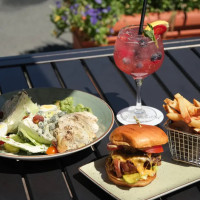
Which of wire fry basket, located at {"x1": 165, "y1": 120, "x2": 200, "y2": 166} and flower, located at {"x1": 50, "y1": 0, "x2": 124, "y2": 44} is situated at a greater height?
wire fry basket, located at {"x1": 165, "y1": 120, "x2": 200, "y2": 166}

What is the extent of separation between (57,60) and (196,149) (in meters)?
1.21

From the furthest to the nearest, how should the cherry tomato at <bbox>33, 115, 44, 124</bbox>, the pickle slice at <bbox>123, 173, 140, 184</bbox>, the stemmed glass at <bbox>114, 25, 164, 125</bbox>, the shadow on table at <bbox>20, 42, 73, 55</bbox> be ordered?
the shadow on table at <bbox>20, 42, 73, 55</bbox> → the stemmed glass at <bbox>114, 25, 164, 125</bbox> → the cherry tomato at <bbox>33, 115, 44, 124</bbox> → the pickle slice at <bbox>123, 173, 140, 184</bbox>

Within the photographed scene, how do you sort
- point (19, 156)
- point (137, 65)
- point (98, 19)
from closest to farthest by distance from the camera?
point (19, 156) → point (137, 65) → point (98, 19)

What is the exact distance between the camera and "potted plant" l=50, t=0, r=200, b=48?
4.69m

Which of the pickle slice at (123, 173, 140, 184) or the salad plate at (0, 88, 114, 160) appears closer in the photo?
the pickle slice at (123, 173, 140, 184)

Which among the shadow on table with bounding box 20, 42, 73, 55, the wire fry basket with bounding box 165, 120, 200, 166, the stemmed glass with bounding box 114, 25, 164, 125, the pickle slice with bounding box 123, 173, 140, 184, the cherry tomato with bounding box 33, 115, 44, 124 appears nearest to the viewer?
the pickle slice with bounding box 123, 173, 140, 184

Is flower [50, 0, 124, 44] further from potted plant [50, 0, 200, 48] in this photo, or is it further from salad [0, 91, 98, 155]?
salad [0, 91, 98, 155]

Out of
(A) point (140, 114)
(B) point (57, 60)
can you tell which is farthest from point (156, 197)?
(B) point (57, 60)

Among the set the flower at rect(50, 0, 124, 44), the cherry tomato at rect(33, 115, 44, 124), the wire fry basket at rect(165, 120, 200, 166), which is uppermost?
the cherry tomato at rect(33, 115, 44, 124)

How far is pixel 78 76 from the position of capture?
8.18 feet

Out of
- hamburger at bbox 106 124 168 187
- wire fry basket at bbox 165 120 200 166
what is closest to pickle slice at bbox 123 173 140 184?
hamburger at bbox 106 124 168 187

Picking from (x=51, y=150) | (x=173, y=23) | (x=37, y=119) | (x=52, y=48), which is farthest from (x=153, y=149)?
(x=52, y=48)

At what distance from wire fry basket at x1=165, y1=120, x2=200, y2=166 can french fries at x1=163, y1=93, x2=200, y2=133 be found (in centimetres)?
5

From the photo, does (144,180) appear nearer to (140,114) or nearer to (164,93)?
(140,114)
